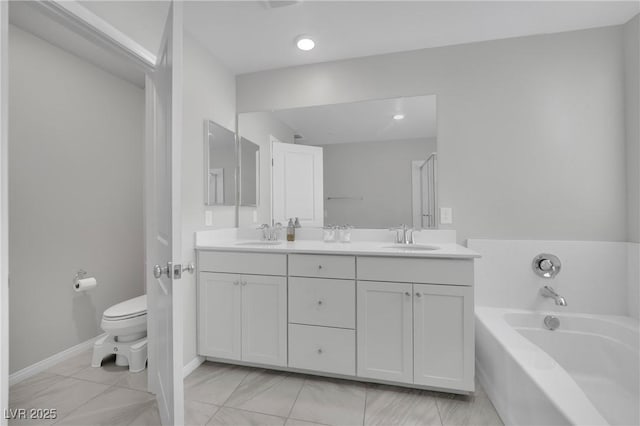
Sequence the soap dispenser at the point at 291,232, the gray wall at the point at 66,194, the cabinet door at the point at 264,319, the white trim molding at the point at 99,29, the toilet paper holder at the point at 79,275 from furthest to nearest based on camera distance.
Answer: the soap dispenser at the point at 291,232
the toilet paper holder at the point at 79,275
the gray wall at the point at 66,194
the cabinet door at the point at 264,319
the white trim molding at the point at 99,29

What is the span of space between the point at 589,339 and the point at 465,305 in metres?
0.89

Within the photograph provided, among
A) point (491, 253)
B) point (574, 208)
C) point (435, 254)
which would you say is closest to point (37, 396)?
point (435, 254)

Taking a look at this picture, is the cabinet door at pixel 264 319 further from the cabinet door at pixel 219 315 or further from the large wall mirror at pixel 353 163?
the large wall mirror at pixel 353 163

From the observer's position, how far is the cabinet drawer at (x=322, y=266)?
5.91ft

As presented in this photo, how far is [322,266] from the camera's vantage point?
184 cm

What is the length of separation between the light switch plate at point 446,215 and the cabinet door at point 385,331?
0.70 metres

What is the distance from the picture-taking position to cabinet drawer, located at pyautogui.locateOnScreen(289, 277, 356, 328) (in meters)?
1.79

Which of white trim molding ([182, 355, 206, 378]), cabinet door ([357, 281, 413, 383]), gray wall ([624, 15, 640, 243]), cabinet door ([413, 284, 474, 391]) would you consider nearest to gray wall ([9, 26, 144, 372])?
white trim molding ([182, 355, 206, 378])

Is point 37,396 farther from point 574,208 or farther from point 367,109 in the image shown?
point 574,208

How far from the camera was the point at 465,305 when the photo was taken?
64.0 inches

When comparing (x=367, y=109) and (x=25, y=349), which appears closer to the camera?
(x=25, y=349)

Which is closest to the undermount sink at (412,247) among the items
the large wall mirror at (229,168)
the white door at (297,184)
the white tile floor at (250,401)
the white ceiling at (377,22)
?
the white door at (297,184)

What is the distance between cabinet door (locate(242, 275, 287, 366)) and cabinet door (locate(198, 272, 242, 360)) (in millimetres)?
59

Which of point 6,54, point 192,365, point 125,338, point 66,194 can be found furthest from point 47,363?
point 6,54
